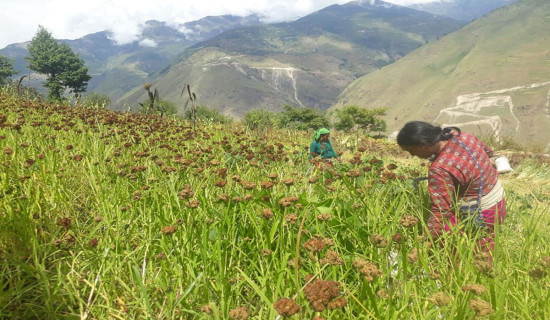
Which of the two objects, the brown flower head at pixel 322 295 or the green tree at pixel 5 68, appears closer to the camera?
the brown flower head at pixel 322 295

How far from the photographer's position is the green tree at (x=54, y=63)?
237 feet

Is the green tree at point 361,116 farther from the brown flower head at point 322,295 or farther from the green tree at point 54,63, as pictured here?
the brown flower head at point 322,295

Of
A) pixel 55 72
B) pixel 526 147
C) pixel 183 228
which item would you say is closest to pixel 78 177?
pixel 183 228

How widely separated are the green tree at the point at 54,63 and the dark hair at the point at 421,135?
83.5 meters

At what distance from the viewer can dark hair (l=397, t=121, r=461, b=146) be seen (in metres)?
3.69

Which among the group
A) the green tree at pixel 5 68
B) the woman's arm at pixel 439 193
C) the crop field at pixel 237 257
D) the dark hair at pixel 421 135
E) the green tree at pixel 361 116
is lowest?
the green tree at pixel 361 116

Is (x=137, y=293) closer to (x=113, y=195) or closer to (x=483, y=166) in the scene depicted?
(x=113, y=195)

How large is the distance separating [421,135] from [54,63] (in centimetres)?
8771

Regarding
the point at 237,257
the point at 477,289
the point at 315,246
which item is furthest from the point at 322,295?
the point at 237,257

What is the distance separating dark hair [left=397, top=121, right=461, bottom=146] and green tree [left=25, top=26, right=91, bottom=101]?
8348 centimetres

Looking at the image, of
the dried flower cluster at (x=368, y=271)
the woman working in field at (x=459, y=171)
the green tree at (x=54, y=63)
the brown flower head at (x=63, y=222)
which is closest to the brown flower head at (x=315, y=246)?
the dried flower cluster at (x=368, y=271)

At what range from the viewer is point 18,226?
2014mm

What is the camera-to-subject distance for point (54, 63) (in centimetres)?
7300

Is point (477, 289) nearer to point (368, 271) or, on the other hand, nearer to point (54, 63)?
point (368, 271)
